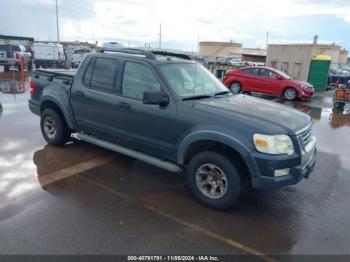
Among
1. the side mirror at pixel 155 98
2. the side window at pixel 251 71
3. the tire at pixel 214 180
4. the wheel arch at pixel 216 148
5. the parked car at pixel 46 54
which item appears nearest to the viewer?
the wheel arch at pixel 216 148

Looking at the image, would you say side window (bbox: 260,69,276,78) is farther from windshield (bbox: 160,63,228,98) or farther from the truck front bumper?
the truck front bumper

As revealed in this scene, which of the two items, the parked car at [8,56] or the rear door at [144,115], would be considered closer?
the rear door at [144,115]

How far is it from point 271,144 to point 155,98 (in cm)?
155

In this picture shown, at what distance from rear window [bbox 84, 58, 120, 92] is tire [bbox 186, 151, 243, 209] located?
1.83 metres

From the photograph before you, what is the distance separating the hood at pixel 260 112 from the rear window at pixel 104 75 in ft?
4.94

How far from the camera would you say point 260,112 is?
397 centimetres

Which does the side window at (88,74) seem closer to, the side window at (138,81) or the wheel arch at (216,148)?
the side window at (138,81)

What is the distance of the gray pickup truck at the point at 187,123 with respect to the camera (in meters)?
3.54

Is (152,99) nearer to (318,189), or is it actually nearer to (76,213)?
(76,213)

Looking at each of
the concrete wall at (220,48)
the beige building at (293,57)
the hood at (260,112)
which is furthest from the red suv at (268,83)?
the concrete wall at (220,48)

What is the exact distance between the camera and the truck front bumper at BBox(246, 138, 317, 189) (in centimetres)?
344

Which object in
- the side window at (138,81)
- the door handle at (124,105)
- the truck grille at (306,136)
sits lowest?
the truck grille at (306,136)

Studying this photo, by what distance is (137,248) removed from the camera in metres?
3.09

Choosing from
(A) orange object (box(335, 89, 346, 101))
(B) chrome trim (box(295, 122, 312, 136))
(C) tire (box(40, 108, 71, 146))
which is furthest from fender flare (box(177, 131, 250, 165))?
(A) orange object (box(335, 89, 346, 101))
